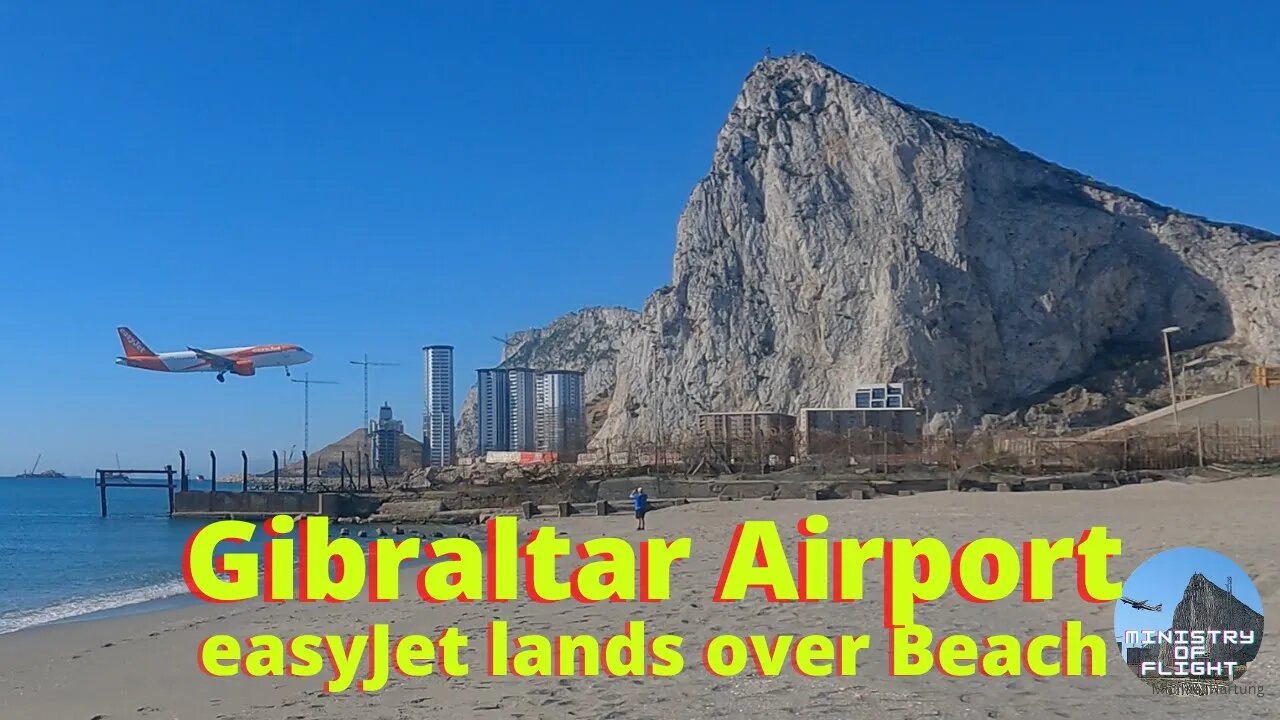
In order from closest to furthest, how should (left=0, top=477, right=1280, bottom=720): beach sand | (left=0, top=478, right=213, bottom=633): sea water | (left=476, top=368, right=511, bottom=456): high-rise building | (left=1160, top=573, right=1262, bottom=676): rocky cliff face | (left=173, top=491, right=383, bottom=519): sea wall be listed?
(left=1160, top=573, right=1262, bottom=676): rocky cliff face → (left=0, top=477, right=1280, bottom=720): beach sand → (left=0, top=478, right=213, bottom=633): sea water → (left=173, top=491, right=383, bottom=519): sea wall → (left=476, top=368, right=511, bottom=456): high-rise building

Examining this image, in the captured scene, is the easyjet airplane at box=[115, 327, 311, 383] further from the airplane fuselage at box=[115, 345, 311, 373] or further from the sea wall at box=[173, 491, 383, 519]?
the sea wall at box=[173, 491, 383, 519]

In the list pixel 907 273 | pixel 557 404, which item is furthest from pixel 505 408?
pixel 907 273

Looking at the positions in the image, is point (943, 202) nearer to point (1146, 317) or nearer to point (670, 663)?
point (1146, 317)

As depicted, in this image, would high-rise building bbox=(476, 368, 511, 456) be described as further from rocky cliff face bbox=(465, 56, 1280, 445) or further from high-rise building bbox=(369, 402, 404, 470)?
rocky cliff face bbox=(465, 56, 1280, 445)

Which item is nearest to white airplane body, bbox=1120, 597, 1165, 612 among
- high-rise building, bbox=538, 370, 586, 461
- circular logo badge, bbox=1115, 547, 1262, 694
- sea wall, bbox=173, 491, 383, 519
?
circular logo badge, bbox=1115, 547, 1262, 694

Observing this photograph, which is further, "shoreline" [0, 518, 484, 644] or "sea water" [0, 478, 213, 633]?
"sea water" [0, 478, 213, 633]


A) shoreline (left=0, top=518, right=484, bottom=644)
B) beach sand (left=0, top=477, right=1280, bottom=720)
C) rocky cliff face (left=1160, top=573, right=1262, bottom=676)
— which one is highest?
rocky cliff face (left=1160, top=573, right=1262, bottom=676)

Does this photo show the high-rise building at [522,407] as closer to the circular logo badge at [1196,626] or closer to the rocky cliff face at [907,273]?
the rocky cliff face at [907,273]

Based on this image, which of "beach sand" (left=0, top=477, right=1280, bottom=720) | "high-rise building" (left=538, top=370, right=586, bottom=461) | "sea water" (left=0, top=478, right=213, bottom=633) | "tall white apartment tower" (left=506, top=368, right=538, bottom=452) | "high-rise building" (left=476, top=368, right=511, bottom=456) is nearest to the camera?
"beach sand" (left=0, top=477, right=1280, bottom=720)

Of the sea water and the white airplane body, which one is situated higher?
A: the white airplane body
